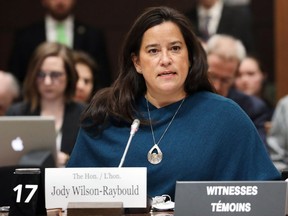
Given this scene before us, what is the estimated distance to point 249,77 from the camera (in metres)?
7.18

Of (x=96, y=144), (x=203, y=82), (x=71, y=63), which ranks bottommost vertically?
(x=96, y=144)

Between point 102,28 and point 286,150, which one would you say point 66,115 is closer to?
point 286,150

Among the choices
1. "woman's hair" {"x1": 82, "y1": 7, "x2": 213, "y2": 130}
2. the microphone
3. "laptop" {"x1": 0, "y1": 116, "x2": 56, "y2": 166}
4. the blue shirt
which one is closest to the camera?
the microphone

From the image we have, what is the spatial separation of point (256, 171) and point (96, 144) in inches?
31.3

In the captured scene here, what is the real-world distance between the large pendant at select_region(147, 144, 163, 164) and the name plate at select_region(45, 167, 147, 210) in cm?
61

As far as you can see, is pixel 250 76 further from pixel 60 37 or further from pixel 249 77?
pixel 60 37

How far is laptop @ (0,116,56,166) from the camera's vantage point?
4.48 m

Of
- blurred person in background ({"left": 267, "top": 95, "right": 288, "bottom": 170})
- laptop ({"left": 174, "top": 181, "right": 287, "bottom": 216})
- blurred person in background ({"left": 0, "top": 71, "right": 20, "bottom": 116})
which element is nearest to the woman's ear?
laptop ({"left": 174, "top": 181, "right": 287, "bottom": 216})

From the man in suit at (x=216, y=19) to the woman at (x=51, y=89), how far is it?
1.81 metres

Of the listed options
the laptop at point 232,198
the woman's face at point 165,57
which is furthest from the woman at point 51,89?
the laptop at point 232,198

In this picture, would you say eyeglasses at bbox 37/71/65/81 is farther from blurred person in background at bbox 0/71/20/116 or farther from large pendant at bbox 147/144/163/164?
large pendant at bbox 147/144/163/164

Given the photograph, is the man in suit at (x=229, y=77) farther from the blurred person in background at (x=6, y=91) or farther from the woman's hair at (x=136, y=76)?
the woman's hair at (x=136, y=76)

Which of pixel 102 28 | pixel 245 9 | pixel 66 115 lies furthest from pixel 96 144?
pixel 102 28

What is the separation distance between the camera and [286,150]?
5.64 meters
